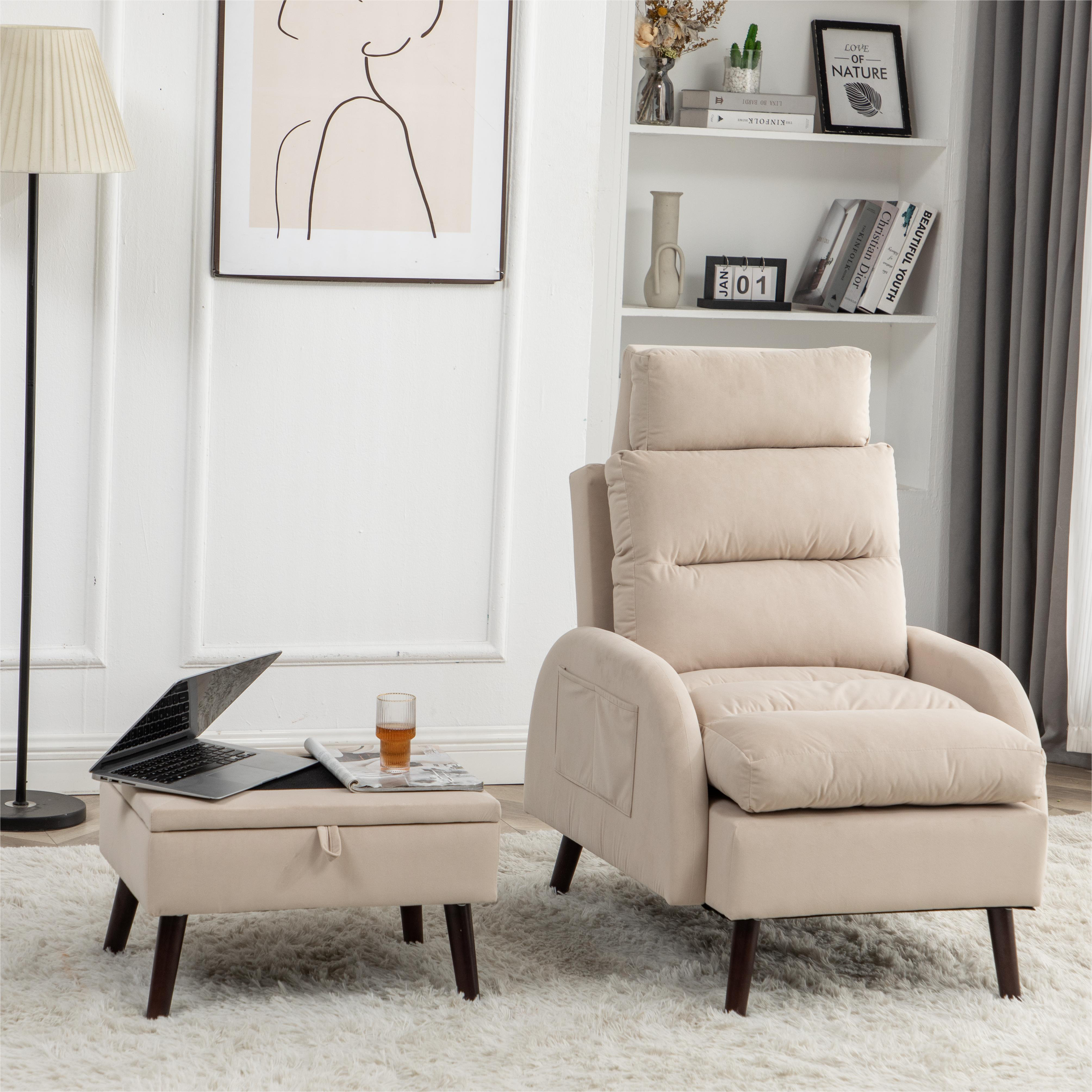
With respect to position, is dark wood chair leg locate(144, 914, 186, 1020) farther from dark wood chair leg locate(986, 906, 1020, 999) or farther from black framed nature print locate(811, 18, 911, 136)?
black framed nature print locate(811, 18, 911, 136)

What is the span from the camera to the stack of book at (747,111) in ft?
12.7

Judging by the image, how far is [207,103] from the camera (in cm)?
308

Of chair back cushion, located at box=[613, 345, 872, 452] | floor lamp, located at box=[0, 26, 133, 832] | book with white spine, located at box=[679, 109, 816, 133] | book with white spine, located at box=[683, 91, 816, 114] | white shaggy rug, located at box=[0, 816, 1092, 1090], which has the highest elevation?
book with white spine, located at box=[683, 91, 816, 114]

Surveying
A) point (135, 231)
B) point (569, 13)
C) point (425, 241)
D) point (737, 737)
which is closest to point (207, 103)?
point (135, 231)

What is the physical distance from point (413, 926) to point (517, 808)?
878mm

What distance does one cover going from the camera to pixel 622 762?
2.31m

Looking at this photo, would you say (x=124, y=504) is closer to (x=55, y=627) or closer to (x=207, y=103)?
(x=55, y=627)

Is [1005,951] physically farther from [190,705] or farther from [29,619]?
[29,619]

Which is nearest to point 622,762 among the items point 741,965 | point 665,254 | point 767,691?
point 767,691

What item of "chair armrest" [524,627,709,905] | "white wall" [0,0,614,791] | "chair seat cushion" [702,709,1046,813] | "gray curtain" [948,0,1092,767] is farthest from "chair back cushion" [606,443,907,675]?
"gray curtain" [948,0,1092,767]

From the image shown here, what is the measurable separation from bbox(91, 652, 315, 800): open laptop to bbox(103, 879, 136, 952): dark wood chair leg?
189 mm

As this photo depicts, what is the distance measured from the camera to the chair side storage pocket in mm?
2301

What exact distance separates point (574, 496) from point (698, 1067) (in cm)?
109

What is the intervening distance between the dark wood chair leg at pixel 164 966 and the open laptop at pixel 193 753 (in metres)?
0.19
